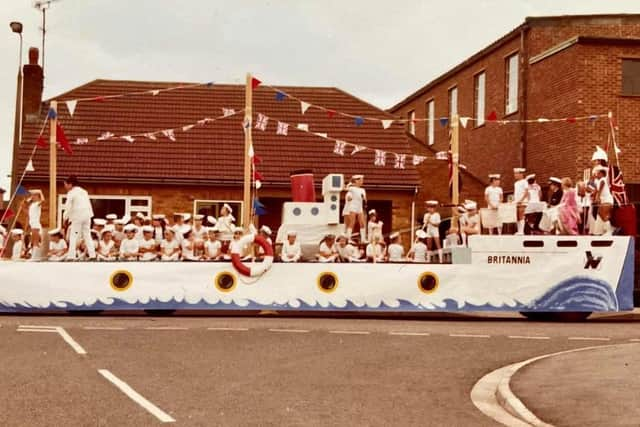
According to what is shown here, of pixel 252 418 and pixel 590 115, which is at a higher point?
pixel 590 115

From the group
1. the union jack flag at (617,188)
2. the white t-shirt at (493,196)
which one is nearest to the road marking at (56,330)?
the white t-shirt at (493,196)

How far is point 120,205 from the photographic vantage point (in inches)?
1206

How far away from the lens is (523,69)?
103 feet

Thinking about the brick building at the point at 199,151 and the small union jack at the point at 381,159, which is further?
the small union jack at the point at 381,159

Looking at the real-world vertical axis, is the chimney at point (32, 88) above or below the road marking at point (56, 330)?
above

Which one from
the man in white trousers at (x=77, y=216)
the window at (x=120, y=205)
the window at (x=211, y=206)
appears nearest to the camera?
the man in white trousers at (x=77, y=216)

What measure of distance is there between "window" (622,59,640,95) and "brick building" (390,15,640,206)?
29 mm

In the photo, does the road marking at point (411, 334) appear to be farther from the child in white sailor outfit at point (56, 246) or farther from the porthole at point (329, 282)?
the child in white sailor outfit at point (56, 246)

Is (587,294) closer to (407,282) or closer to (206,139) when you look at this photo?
(407,282)

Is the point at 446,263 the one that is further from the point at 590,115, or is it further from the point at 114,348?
the point at 590,115

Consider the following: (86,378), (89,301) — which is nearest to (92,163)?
(89,301)

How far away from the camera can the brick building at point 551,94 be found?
28.0 meters

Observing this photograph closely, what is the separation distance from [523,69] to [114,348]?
2198cm

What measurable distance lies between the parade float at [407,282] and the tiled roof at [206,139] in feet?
41.4
